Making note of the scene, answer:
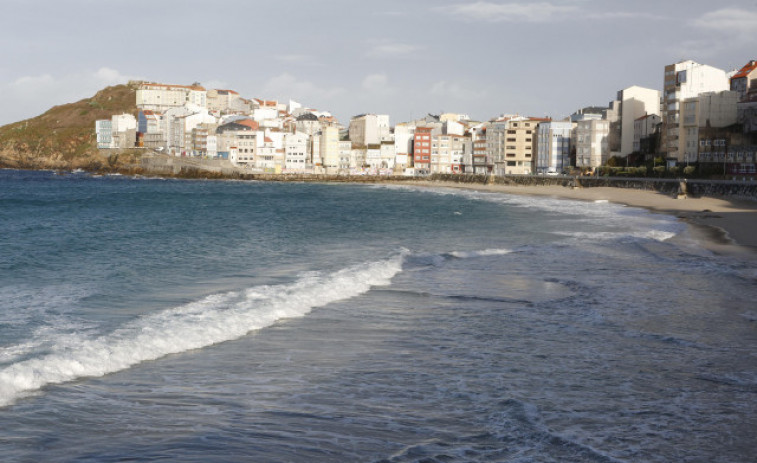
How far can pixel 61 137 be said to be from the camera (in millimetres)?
172875

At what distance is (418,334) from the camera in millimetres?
10055

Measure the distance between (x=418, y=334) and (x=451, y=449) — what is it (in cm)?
417

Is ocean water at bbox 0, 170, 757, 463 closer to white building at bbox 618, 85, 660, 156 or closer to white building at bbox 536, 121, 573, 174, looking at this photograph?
white building at bbox 618, 85, 660, 156

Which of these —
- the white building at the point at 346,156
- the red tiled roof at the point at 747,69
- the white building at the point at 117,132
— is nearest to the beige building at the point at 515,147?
the white building at the point at 346,156

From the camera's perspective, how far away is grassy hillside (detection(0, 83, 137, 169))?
160 meters

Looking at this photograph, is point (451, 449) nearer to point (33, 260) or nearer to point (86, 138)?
point (33, 260)

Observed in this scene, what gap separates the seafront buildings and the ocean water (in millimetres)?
55075

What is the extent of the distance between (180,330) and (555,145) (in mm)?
98008

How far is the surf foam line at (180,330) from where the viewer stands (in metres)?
7.89

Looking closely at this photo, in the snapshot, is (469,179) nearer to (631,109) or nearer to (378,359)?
(631,109)

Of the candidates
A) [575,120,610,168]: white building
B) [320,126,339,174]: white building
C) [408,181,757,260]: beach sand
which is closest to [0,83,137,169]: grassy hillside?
[320,126,339,174]: white building

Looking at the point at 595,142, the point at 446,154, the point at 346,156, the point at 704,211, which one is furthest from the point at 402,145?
the point at 704,211

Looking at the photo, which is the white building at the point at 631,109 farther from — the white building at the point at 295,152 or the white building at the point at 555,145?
the white building at the point at 295,152

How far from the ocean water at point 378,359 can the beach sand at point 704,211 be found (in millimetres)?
4412
